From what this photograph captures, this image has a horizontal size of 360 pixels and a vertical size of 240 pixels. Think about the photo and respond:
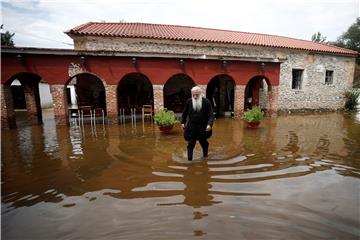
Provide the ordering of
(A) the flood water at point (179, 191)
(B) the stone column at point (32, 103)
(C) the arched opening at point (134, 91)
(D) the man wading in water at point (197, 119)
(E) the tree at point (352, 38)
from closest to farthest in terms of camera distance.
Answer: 1. (A) the flood water at point (179, 191)
2. (D) the man wading in water at point (197, 119)
3. (B) the stone column at point (32, 103)
4. (C) the arched opening at point (134, 91)
5. (E) the tree at point (352, 38)

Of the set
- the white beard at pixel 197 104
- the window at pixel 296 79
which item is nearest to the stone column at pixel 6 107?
the white beard at pixel 197 104

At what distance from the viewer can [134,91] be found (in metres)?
15.2

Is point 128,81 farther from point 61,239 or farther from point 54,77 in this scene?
point 61,239

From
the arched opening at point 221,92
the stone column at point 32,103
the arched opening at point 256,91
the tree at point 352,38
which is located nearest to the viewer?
the stone column at point 32,103

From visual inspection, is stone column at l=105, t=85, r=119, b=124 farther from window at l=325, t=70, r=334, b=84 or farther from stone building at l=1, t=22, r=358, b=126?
window at l=325, t=70, r=334, b=84

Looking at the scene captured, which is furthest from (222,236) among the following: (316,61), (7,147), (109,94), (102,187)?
(316,61)

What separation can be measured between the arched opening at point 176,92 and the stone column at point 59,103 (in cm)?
650

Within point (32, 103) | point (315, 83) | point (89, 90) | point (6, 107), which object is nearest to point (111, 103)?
point (89, 90)

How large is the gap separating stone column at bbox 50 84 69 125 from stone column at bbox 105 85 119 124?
1970mm

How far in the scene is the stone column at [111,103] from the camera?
11344 mm

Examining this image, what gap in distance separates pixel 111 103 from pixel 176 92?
5494 millimetres

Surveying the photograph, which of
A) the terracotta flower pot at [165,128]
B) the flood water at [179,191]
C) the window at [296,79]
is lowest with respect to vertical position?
the flood water at [179,191]

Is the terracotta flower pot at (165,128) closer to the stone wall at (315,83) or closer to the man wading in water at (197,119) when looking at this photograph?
Answer: the man wading in water at (197,119)

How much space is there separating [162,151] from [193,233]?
3.86 m
